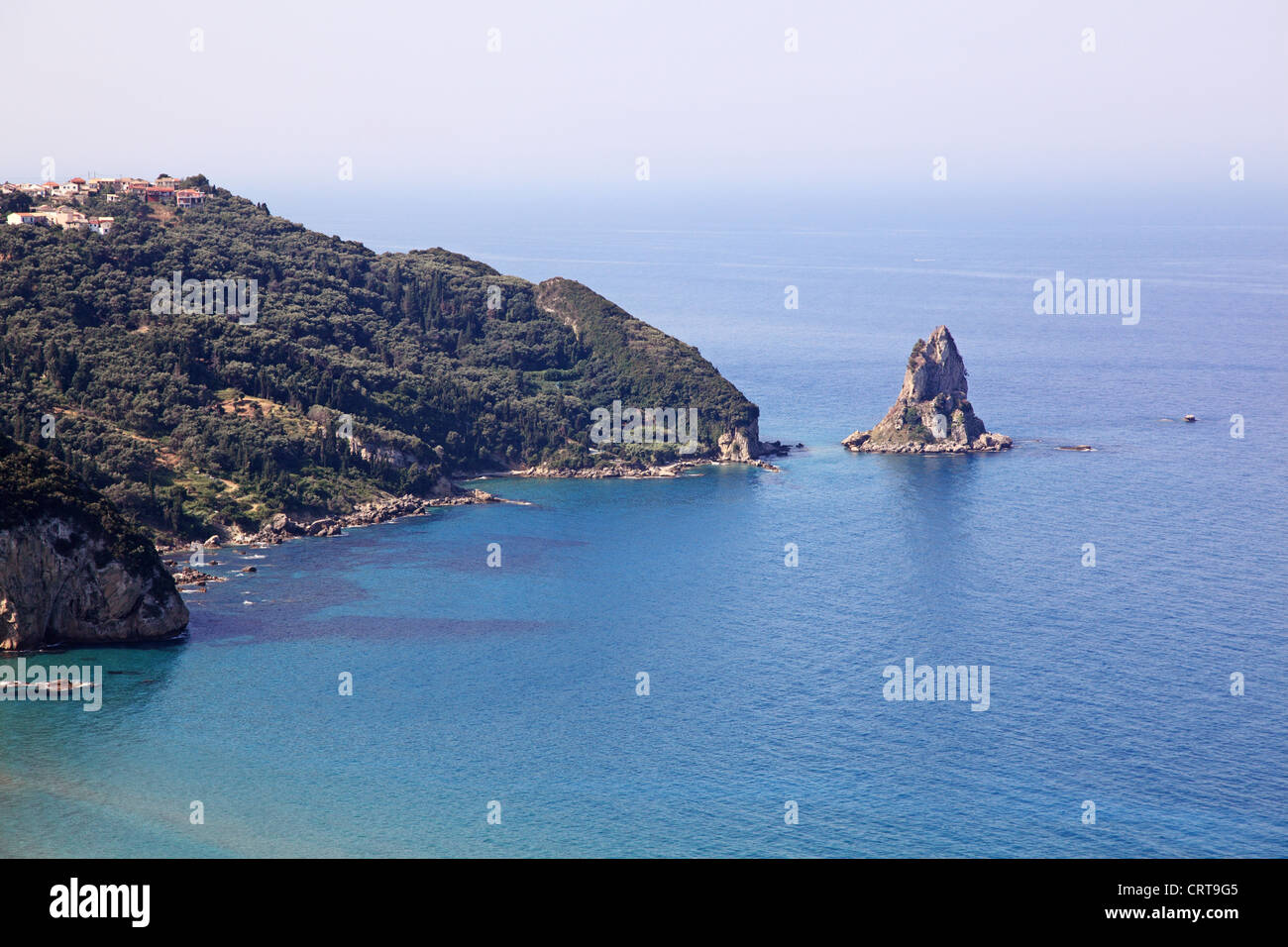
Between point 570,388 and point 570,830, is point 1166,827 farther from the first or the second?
point 570,388

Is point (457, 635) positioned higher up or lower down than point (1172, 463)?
lower down

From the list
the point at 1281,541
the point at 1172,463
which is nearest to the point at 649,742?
the point at 1281,541

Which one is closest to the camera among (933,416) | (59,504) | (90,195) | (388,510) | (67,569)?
(59,504)

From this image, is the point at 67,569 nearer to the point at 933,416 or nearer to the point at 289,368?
the point at 289,368

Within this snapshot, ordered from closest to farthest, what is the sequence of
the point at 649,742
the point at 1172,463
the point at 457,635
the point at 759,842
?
the point at 759,842
the point at 649,742
the point at 457,635
the point at 1172,463

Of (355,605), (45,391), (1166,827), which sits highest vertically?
(45,391)

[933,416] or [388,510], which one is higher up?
[933,416]

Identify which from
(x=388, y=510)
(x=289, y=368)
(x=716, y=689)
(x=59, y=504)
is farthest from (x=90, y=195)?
(x=716, y=689)
